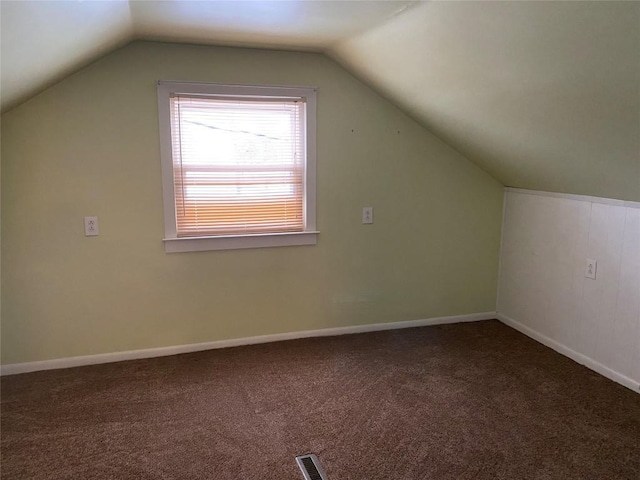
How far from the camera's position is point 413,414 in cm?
247

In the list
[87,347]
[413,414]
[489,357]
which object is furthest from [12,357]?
[489,357]

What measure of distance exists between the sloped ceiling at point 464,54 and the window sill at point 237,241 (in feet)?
3.77

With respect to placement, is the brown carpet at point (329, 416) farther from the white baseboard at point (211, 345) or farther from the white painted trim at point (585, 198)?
the white painted trim at point (585, 198)

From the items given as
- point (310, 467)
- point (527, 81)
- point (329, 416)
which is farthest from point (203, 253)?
point (527, 81)

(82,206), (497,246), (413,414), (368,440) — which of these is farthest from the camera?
(497,246)

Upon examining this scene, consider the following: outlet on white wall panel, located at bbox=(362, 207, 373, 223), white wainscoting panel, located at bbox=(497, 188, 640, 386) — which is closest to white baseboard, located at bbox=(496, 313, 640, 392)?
white wainscoting panel, located at bbox=(497, 188, 640, 386)

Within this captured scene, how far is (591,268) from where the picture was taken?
2943 mm

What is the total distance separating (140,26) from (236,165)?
973 millimetres

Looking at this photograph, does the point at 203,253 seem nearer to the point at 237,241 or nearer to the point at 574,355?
the point at 237,241

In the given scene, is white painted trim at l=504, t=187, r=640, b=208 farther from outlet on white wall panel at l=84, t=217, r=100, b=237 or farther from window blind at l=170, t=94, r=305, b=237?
outlet on white wall panel at l=84, t=217, r=100, b=237

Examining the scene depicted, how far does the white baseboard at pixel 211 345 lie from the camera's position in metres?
2.92

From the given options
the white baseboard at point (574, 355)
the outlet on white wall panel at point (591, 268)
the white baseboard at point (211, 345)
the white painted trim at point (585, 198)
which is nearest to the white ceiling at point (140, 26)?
the white baseboard at point (211, 345)

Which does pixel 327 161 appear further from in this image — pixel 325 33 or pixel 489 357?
pixel 489 357

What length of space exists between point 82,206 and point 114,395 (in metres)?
1.15
